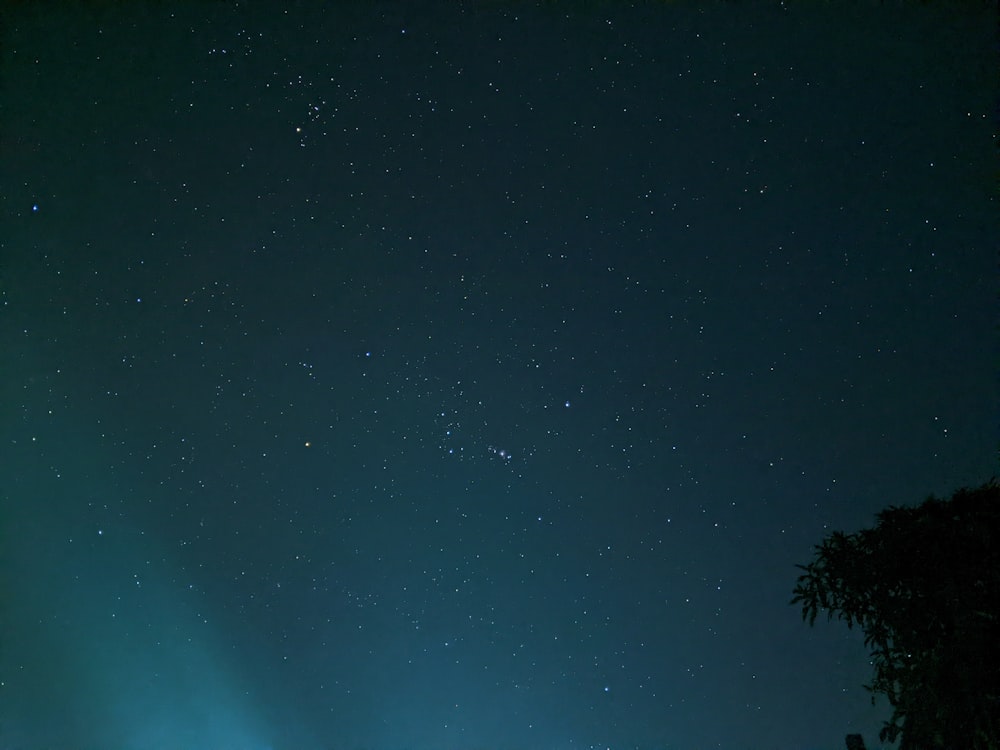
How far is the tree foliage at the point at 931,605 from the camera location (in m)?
4.48

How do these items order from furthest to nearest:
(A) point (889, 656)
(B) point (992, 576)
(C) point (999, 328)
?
(C) point (999, 328) → (A) point (889, 656) → (B) point (992, 576)

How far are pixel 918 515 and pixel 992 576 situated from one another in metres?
0.55

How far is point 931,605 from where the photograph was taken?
4.75m

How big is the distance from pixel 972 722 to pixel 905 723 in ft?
2.13

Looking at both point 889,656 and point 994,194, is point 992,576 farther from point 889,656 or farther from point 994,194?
point 994,194

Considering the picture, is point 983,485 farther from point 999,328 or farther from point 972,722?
point 999,328

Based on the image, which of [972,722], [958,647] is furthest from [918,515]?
[972,722]

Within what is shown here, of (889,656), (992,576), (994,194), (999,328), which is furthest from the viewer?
(999,328)

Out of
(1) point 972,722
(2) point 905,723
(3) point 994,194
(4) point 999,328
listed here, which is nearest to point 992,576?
(1) point 972,722

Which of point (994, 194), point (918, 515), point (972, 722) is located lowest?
point (972, 722)

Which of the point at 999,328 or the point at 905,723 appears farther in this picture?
the point at 999,328

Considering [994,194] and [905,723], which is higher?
[994,194]

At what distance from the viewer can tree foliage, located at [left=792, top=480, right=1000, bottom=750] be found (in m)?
4.48

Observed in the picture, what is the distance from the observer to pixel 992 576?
4.48 m
